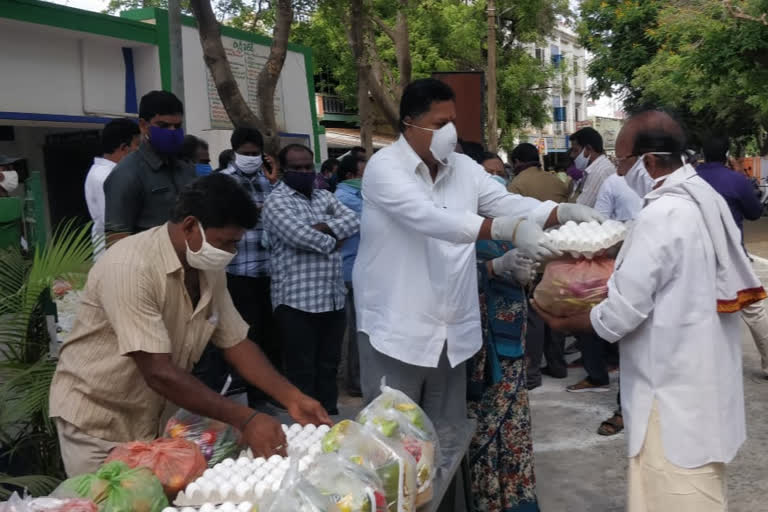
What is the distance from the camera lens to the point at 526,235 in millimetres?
2736

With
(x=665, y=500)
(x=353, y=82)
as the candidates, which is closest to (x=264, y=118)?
(x=665, y=500)

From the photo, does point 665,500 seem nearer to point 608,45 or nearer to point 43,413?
point 43,413

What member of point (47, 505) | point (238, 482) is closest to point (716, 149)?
point (238, 482)

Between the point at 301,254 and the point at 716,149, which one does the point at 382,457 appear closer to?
the point at 301,254

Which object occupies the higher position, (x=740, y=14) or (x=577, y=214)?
(x=740, y=14)

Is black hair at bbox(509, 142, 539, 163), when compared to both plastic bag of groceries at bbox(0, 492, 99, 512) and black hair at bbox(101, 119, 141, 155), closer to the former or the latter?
black hair at bbox(101, 119, 141, 155)

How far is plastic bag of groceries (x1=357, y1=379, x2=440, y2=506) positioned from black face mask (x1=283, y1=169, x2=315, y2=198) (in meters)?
2.53

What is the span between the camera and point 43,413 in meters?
3.09

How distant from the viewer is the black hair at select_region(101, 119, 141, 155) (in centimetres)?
461

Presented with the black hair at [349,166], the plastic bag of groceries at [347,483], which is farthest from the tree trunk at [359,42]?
the plastic bag of groceries at [347,483]

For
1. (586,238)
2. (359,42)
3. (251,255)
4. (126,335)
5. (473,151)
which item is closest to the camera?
(126,335)

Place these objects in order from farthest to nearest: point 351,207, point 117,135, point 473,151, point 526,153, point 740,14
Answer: point 740,14 < point 526,153 < point 351,207 < point 473,151 < point 117,135

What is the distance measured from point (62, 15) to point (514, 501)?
9.78 meters

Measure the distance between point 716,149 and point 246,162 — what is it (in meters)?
3.58
